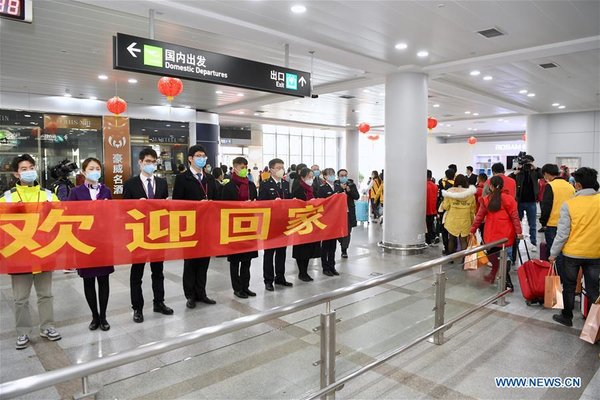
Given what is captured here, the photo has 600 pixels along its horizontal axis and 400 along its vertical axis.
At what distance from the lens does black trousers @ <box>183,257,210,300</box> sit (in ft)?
16.0

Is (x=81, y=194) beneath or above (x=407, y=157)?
beneath

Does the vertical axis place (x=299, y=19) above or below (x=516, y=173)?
above

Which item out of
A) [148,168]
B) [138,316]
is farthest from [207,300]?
[148,168]

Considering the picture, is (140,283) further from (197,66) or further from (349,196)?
(349,196)

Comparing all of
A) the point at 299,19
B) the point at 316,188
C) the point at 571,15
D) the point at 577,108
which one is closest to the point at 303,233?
the point at 316,188

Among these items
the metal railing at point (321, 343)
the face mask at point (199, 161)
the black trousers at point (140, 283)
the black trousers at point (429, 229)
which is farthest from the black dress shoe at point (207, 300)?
the black trousers at point (429, 229)

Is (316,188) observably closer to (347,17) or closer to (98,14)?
(347,17)

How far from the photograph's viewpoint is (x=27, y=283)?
377 cm

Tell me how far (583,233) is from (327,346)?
9.90 ft

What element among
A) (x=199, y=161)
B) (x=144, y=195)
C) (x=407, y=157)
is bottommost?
(x=144, y=195)

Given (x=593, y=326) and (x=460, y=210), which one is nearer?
(x=593, y=326)

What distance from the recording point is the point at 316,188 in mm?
6613

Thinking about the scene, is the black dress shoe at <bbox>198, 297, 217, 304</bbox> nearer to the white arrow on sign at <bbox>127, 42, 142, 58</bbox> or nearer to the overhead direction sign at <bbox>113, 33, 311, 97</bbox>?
the overhead direction sign at <bbox>113, 33, 311, 97</bbox>

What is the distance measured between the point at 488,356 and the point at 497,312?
1.32m
